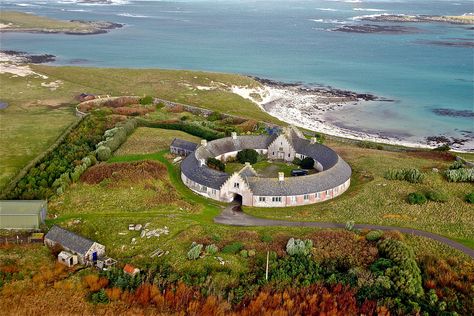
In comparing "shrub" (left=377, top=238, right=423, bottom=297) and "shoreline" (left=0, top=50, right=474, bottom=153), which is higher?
"shrub" (left=377, top=238, right=423, bottom=297)

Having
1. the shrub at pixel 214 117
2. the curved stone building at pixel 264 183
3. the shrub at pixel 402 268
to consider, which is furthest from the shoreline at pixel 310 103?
the shrub at pixel 402 268

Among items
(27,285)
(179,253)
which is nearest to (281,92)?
(179,253)

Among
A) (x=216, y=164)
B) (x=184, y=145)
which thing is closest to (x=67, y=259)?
(x=216, y=164)

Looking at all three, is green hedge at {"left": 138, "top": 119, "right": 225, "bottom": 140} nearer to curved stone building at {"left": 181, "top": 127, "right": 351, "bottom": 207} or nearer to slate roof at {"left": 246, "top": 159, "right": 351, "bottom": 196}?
curved stone building at {"left": 181, "top": 127, "right": 351, "bottom": 207}

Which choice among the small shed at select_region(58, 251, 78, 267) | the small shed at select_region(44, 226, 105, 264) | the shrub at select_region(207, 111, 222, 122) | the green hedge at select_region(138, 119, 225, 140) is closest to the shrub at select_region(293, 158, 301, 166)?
the green hedge at select_region(138, 119, 225, 140)

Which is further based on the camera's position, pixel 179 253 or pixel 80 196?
pixel 80 196

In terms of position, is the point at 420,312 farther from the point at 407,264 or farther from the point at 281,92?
the point at 281,92
